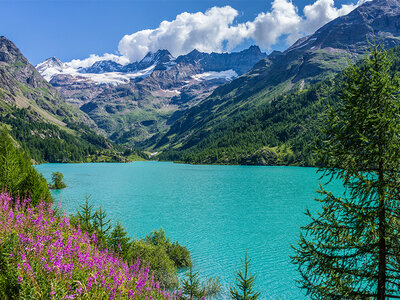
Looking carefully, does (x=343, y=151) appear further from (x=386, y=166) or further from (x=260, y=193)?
(x=260, y=193)

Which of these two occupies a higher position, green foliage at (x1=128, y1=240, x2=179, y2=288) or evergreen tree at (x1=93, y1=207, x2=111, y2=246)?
evergreen tree at (x1=93, y1=207, x2=111, y2=246)

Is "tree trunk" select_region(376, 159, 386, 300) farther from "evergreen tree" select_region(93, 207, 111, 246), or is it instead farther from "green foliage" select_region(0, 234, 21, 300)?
"evergreen tree" select_region(93, 207, 111, 246)

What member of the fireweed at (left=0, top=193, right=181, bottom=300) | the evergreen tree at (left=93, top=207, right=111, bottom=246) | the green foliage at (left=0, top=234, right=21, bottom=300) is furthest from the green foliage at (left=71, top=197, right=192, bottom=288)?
the green foliage at (left=0, top=234, right=21, bottom=300)

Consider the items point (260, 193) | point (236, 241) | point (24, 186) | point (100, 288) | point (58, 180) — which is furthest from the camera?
point (58, 180)

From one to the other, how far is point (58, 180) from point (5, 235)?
10000 centimetres

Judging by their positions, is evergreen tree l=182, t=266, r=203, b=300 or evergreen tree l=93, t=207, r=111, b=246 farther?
evergreen tree l=93, t=207, r=111, b=246

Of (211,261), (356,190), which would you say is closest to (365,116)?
(356,190)

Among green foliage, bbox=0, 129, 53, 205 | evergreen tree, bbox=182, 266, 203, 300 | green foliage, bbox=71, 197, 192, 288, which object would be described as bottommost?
evergreen tree, bbox=182, 266, 203, 300

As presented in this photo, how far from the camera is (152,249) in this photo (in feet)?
90.2

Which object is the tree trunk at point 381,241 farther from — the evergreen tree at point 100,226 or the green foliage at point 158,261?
the green foliage at point 158,261

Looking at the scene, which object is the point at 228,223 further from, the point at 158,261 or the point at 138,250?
the point at 138,250

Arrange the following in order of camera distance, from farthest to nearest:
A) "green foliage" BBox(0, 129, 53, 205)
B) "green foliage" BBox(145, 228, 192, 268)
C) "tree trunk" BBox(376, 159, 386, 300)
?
"green foliage" BBox(0, 129, 53, 205) → "green foliage" BBox(145, 228, 192, 268) → "tree trunk" BBox(376, 159, 386, 300)

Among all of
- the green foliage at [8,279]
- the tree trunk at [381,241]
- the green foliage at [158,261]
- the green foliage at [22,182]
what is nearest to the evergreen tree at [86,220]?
the green foliage at [158,261]

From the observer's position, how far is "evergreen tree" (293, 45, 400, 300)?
31.8 feet
